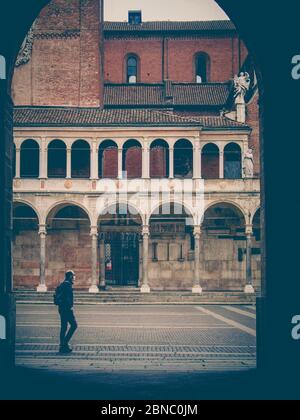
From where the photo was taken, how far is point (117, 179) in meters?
34.6

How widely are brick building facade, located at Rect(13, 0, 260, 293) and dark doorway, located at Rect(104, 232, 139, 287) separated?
2.3 inches

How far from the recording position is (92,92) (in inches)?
1596

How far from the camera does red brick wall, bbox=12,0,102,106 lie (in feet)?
132

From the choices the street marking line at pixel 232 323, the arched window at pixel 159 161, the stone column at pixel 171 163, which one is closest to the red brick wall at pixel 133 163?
the arched window at pixel 159 161

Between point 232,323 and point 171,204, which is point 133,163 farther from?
point 232,323

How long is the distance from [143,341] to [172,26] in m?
38.2

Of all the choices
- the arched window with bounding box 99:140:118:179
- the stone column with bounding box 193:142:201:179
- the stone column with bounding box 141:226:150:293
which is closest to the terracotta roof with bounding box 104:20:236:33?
the arched window with bounding box 99:140:118:179

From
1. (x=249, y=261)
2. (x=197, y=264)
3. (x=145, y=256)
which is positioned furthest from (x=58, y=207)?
(x=249, y=261)

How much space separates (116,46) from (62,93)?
10118mm

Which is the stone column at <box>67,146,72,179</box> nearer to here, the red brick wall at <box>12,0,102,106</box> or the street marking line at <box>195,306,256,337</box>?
the red brick wall at <box>12,0,102,106</box>

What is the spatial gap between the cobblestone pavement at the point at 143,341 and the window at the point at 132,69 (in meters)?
27.9

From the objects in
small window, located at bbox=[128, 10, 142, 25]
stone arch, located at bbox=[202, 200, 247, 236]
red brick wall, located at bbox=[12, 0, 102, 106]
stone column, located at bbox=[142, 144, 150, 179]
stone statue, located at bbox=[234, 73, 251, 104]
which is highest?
small window, located at bbox=[128, 10, 142, 25]

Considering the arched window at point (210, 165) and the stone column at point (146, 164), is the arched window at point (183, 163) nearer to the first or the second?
the arched window at point (210, 165)
